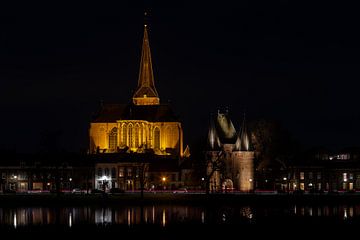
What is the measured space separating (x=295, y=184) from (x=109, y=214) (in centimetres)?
6349

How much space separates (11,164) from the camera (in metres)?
174

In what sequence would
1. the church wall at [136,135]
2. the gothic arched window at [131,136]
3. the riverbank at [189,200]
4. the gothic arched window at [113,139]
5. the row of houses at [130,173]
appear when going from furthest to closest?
the gothic arched window at [113,139] → the church wall at [136,135] → the gothic arched window at [131,136] → the row of houses at [130,173] → the riverbank at [189,200]

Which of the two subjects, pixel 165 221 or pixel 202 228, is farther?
pixel 165 221

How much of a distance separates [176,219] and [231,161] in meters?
56.5

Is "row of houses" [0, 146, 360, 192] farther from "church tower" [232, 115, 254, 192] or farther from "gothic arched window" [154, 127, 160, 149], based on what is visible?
"church tower" [232, 115, 254, 192]

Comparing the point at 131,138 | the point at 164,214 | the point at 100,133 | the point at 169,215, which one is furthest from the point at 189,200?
the point at 100,133

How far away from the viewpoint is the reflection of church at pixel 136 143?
170 meters

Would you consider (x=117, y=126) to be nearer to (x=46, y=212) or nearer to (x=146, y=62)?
(x=146, y=62)

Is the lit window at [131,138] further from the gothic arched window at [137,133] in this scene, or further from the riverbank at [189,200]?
the riverbank at [189,200]

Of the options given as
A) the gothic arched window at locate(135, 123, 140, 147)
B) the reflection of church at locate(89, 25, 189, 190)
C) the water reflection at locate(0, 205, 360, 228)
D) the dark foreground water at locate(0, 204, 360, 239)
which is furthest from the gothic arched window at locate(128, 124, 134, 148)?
the dark foreground water at locate(0, 204, 360, 239)

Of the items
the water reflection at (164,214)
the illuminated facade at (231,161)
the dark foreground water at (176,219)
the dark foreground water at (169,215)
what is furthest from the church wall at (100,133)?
the water reflection at (164,214)

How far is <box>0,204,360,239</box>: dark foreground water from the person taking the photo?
295 feet

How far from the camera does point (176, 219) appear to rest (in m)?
100

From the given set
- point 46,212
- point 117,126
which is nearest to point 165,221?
point 46,212
